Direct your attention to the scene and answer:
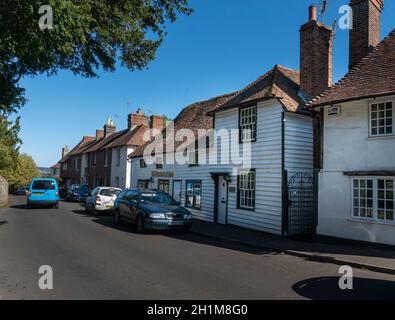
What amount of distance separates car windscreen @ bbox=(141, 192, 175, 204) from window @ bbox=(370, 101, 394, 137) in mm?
8175

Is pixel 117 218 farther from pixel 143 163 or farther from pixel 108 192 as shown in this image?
pixel 143 163

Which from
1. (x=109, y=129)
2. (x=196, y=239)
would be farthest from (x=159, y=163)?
(x=109, y=129)

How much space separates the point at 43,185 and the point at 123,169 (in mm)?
9275

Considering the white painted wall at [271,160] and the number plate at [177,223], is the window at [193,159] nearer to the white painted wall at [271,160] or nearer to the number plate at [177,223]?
the white painted wall at [271,160]

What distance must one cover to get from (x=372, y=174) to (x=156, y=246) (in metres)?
7.12

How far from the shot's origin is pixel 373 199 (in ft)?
34.6

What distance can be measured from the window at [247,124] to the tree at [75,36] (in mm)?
4832

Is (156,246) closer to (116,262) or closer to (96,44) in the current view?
(116,262)

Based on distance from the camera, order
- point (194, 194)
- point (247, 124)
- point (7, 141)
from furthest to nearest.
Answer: point (7, 141) → point (194, 194) → point (247, 124)

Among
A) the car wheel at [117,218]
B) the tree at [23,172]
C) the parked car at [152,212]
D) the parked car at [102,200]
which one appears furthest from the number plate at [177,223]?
the tree at [23,172]

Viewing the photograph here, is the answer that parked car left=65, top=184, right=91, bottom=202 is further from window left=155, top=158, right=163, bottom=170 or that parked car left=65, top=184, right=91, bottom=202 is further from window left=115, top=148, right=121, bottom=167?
window left=155, top=158, right=163, bottom=170

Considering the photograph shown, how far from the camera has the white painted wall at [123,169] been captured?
30812 mm

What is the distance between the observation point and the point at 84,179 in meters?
44.7

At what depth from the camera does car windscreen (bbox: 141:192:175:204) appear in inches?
551
